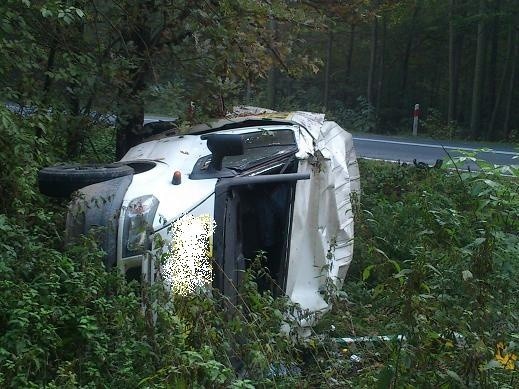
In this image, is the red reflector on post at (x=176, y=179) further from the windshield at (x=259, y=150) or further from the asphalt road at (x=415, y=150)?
the asphalt road at (x=415, y=150)

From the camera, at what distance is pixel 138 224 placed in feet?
16.5

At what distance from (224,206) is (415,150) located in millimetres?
14505

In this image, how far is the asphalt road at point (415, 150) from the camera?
1727cm

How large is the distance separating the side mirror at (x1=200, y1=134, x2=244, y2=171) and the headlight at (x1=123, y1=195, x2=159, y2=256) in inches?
26.5

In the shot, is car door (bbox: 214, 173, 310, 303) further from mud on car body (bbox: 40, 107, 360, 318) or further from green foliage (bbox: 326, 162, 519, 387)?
green foliage (bbox: 326, 162, 519, 387)

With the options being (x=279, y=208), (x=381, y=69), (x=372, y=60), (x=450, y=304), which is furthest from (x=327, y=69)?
(x=450, y=304)

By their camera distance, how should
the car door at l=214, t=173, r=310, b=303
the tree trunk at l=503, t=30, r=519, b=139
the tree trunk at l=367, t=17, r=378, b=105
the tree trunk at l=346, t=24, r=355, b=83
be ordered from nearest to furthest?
the car door at l=214, t=173, r=310, b=303
the tree trunk at l=503, t=30, r=519, b=139
the tree trunk at l=367, t=17, r=378, b=105
the tree trunk at l=346, t=24, r=355, b=83

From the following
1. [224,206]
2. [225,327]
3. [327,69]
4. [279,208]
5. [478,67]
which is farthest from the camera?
[327,69]

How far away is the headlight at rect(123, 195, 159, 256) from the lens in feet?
16.3

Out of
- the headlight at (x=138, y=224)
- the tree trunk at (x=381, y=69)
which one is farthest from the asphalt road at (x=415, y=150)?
the headlight at (x=138, y=224)

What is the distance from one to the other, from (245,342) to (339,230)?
3.11 metres

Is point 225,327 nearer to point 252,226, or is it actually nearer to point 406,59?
point 252,226

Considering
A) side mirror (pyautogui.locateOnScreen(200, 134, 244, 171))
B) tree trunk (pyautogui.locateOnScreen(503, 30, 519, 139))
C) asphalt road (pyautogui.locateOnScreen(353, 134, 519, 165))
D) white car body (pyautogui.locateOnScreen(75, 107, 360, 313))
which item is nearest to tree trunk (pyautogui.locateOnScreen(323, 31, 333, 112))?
tree trunk (pyautogui.locateOnScreen(503, 30, 519, 139))

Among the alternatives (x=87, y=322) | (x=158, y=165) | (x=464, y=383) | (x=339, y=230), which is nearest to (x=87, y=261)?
(x=87, y=322)
